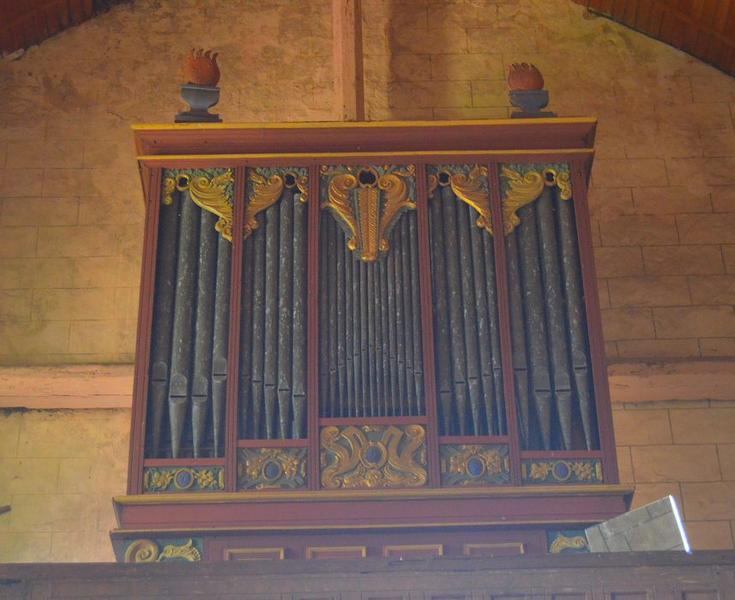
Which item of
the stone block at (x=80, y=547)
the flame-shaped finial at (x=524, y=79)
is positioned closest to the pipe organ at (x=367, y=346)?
the flame-shaped finial at (x=524, y=79)

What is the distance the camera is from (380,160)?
695 centimetres

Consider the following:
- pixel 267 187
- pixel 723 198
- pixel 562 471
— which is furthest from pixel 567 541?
pixel 723 198

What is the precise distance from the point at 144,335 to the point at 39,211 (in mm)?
3142

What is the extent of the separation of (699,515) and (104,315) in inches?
175

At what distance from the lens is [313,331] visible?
6.41 metres

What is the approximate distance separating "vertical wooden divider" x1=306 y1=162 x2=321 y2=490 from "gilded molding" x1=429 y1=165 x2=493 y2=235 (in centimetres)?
67

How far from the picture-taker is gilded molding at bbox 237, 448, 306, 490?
235 inches

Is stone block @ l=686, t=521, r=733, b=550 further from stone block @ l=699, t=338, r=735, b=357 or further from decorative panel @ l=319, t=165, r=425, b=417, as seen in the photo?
decorative panel @ l=319, t=165, r=425, b=417

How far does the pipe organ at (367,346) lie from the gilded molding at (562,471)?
0.03 ft

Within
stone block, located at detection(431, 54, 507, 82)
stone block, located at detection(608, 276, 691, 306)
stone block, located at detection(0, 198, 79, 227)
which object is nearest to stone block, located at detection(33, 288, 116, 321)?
stone block, located at detection(0, 198, 79, 227)

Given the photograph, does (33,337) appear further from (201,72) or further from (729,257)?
(729,257)

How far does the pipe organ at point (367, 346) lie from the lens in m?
5.94

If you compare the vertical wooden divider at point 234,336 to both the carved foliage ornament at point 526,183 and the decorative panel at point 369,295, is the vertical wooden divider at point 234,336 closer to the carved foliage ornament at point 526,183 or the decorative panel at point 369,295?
the decorative panel at point 369,295

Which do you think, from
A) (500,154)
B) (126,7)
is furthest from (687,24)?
(126,7)
